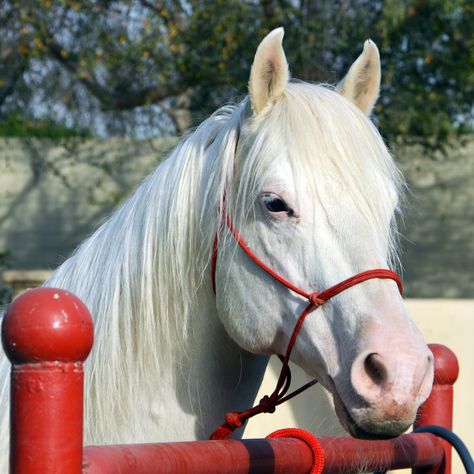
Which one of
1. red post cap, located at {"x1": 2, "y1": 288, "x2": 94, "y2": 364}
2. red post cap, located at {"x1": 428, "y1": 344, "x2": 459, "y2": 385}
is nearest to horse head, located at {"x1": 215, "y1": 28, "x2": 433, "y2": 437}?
red post cap, located at {"x1": 428, "y1": 344, "x2": 459, "y2": 385}

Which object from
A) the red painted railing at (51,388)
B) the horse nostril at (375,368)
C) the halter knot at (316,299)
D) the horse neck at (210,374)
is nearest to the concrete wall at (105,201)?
the horse neck at (210,374)

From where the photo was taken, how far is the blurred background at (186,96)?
23.9 ft

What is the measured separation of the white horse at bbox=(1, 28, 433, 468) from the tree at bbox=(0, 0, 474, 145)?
16.2 ft

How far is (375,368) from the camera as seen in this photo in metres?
1.68

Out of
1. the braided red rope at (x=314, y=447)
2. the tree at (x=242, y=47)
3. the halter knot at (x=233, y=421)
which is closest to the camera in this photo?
the braided red rope at (x=314, y=447)

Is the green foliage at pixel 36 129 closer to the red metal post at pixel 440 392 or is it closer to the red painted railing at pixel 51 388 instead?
the red metal post at pixel 440 392

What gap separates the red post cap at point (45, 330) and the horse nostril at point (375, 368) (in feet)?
2.24

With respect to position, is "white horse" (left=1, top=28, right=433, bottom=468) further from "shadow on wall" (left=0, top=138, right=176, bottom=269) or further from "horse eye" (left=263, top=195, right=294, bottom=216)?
"shadow on wall" (left=0, top=138, right=176, bottom=269)

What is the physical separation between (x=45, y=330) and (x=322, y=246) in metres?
0.90

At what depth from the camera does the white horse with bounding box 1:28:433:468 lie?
6.30 feet

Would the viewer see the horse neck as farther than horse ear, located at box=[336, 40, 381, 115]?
No

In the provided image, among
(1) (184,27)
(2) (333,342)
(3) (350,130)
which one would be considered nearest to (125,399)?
Result: (2) (333,342)

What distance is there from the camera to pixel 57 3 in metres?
7.89

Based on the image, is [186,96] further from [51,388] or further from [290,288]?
[51,388]
